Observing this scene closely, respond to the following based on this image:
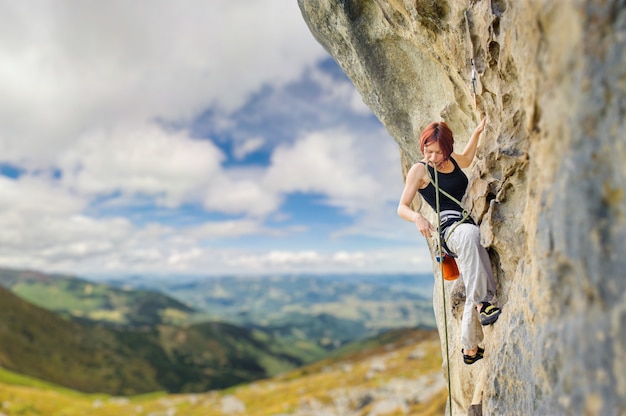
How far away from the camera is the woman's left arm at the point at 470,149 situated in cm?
1280

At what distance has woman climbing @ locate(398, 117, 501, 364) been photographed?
11.1 meters

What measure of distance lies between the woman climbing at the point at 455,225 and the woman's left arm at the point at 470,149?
28 cm

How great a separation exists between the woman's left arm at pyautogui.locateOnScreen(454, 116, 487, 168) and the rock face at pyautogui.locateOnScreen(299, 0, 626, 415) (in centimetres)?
42

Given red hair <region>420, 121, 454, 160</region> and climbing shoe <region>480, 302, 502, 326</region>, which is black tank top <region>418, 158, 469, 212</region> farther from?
climbing shoe <region>480, 302, 502, 326</region>

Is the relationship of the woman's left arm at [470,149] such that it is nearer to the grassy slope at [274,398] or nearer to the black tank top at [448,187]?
the black tank top at [448,187]

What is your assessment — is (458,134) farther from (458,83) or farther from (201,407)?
(201,407)

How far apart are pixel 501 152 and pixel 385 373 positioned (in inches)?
4599

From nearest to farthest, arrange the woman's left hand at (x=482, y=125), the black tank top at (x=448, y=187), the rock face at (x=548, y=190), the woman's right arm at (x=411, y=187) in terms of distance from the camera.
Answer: the rock face at (x=548, y=190)
the woman's right arm at (x=411, y=187)
the black tank top at (x=448, y=187)
the woman's left hand at (x=482, y=125)

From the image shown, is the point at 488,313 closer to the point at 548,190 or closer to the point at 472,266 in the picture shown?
the point at 472,266

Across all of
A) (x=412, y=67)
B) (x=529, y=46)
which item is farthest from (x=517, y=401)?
(x=412, y=67)

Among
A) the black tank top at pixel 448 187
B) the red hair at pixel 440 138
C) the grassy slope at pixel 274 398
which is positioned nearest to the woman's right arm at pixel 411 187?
the black tank top at pixel 448 187

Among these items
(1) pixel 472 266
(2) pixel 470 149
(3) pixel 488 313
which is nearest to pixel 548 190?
(1) pixel 472 266

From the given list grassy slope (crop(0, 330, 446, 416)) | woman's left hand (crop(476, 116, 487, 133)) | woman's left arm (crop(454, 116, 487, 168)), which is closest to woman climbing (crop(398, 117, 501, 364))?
woman's left arm (crop(454, 116, 487, 168))

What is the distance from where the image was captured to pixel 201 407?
117062 millimetres
